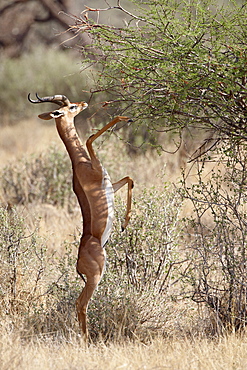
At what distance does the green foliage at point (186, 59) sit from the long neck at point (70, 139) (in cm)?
44

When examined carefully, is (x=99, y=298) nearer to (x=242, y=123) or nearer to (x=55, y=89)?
(x=242, y=123)

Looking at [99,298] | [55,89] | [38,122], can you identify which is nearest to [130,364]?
[99,298]

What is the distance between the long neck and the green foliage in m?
0.44

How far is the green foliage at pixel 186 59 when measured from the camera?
3857 mm

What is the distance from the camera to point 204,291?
5152mm

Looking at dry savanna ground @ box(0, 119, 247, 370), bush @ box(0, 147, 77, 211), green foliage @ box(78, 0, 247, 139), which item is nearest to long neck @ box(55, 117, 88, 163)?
dry savanna ground @ box(0, 119, 247, 370)

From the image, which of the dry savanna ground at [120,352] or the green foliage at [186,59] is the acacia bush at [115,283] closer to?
the dry savanna ground at [120,352]

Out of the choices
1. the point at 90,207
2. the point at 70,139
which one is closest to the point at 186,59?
the point at 70,139

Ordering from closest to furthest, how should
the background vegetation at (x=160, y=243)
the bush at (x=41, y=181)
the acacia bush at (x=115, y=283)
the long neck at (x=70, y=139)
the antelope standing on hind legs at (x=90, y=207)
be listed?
the background vegetation at (x=160, y=243) → the antelope standing on hind legs at (x=90, y=207) → the long neck at (x=70, y=139) → the acacia bush at (x=115, y=283) → the bush at (x=41, y=181)

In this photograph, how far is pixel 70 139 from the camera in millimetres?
4371

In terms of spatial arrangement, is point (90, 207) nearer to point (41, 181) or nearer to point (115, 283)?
point (115, 283)

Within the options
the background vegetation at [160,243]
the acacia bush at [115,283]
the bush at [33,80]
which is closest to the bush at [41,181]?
the background vegetation at [160,243]

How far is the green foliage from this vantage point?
3857 millimetres

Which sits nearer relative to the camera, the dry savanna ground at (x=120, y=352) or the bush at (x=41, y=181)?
the dry savanna ground at (x=120, y=352)
